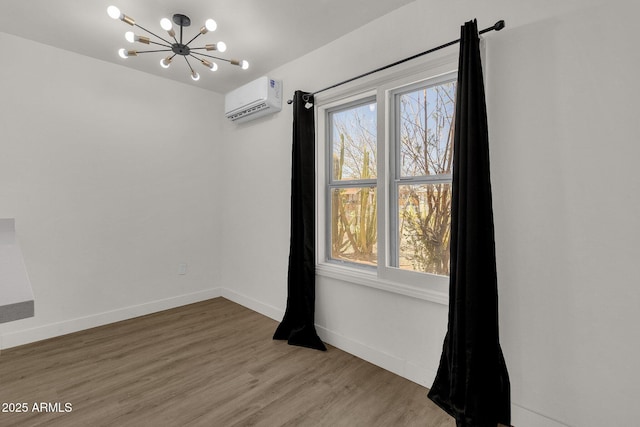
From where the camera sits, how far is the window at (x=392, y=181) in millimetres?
2199

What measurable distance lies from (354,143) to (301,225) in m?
0.88

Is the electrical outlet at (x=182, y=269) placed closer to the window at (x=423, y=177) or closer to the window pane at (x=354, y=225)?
the window pane at (x=354, y=225)

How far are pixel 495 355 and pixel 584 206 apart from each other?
0.89 meters

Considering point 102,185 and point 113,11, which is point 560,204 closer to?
point 113,11

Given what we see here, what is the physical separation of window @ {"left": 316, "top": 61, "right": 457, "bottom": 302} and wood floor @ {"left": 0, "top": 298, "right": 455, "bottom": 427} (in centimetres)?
70

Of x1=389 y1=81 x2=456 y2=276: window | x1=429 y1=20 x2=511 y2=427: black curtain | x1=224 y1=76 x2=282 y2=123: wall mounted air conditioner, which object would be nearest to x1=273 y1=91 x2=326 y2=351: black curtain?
x1=224 y1=76 x2=282 y2=123: wall mounted air conditioner

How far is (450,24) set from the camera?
2.00 meters

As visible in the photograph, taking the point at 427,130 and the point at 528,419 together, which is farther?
the point at 427,130

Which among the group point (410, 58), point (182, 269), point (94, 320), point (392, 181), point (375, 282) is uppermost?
point (410, 58)

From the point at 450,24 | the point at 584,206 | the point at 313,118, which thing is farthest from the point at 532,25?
the point at 313,118

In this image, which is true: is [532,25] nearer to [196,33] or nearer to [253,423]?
[196,33]

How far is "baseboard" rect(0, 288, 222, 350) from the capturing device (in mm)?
2705

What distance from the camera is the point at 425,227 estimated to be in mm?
2297

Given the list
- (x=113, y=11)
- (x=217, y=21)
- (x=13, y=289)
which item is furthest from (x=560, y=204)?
(x=113, y=11)
